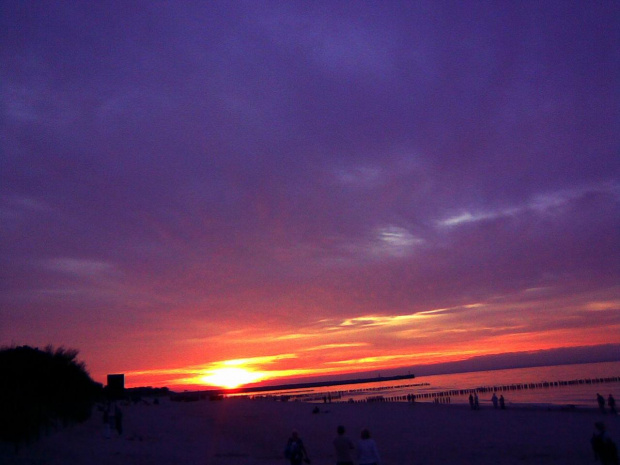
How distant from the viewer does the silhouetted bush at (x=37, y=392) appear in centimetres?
1313

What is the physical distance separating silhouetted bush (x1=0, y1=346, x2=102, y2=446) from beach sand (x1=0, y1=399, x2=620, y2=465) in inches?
19.5

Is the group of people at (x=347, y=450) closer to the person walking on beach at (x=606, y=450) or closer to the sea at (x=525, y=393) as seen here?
the person walking on beach at (x=606, y=450)

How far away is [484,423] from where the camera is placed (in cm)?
2995

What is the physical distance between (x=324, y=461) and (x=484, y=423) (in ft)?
→ 48.6

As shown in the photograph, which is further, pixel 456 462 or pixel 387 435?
pixel 387 435

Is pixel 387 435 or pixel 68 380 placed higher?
pixel 68 380

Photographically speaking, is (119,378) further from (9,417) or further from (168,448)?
(9,417)

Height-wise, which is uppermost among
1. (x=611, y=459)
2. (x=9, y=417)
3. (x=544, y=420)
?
(x=9, y=417)

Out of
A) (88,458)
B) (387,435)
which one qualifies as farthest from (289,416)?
(88,458)

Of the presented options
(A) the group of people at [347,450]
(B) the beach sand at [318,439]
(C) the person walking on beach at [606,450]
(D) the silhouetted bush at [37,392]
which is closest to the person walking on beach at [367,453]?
(A) the group of people at [347,450]

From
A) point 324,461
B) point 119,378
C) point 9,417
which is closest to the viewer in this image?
point 9,417

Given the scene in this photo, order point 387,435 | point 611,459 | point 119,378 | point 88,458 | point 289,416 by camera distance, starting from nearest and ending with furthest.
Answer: point 611,459
point 88,458
point 387,435
point 119,378
point 289,416

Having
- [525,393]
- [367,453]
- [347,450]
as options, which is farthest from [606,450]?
[525,393]

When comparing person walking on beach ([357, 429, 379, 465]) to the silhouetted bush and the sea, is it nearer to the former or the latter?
the silhouetted bush
